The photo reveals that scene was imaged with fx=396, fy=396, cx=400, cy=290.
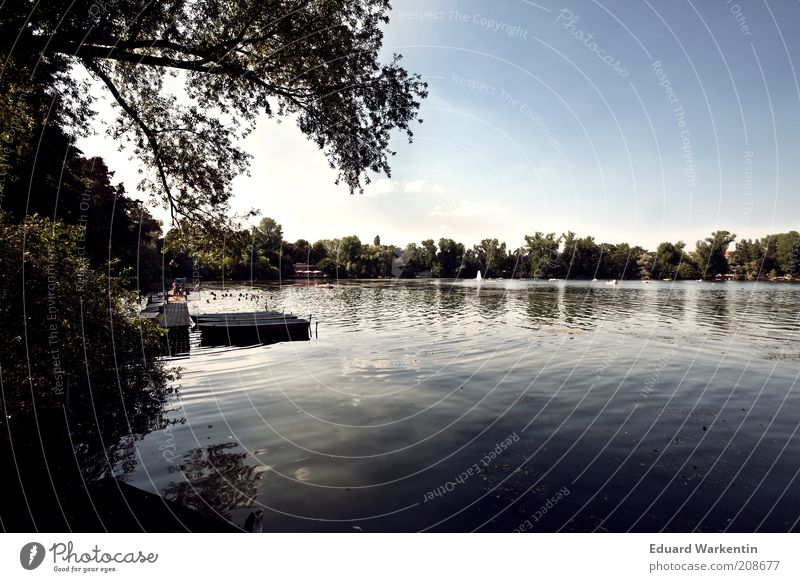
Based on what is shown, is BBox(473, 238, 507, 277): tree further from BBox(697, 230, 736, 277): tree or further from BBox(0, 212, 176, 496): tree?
BBox(0, 212, 176, 496): tree

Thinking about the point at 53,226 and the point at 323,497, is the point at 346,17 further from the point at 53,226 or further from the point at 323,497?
the point at 323,497

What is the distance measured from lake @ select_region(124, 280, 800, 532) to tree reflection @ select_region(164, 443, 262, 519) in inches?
1.8

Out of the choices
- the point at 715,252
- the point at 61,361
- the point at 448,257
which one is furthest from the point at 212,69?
the point at 715,252

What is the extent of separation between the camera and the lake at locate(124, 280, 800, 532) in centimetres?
833

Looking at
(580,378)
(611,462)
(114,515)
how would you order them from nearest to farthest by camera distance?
(114,515), (611,462), (580,378)

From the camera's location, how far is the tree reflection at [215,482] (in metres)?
8.29

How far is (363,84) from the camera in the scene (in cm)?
1334

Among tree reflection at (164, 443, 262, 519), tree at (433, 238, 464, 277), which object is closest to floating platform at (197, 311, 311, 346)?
tree reflection at (164, 443, 262, 519)

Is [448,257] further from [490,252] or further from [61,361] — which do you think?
[61,361]

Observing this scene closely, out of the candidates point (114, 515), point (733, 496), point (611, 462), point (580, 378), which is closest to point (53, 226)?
point (114, 515)

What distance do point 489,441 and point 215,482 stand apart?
7.78 meters

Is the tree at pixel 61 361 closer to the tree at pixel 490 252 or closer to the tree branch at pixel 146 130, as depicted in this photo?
the tree branch at pixel 146 130

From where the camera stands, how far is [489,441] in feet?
40.7
